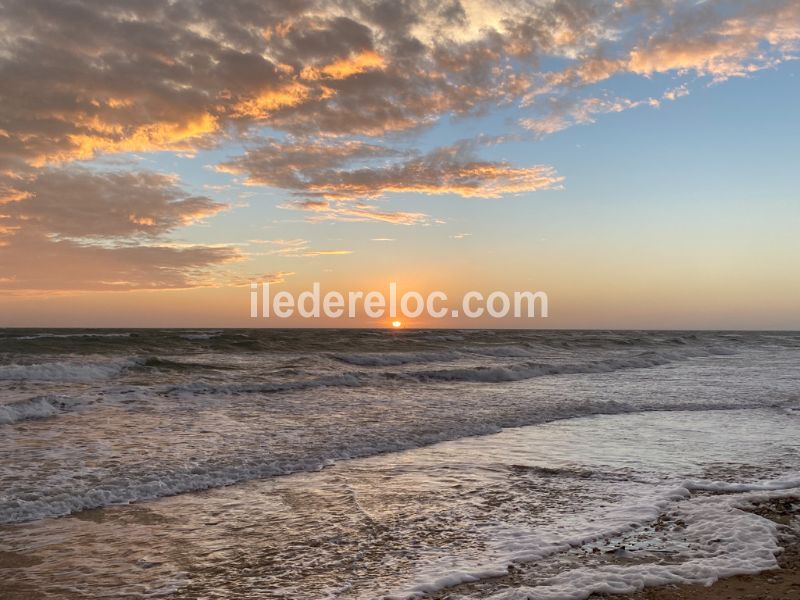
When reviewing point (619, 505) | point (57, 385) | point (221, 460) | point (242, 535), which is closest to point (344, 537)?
point (242, 535)

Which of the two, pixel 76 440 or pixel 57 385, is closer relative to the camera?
pixel 76 440

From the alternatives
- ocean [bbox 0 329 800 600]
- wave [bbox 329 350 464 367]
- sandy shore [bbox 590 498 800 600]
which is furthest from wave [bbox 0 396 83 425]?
wave [bbox 329 350 464 367]

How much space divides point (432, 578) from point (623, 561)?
6.55 ft

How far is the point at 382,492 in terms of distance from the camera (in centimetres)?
842

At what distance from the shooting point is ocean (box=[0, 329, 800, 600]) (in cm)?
556

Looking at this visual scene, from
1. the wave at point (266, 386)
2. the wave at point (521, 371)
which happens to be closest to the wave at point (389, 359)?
the wave at point (521, 371)

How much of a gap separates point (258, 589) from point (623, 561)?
3.61m

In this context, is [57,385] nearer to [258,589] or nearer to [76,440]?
[76,440]

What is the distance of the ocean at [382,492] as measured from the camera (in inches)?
219

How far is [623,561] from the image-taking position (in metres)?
5.77

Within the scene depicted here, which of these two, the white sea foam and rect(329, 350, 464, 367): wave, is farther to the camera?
rect(329, 350, 464, 367): wave

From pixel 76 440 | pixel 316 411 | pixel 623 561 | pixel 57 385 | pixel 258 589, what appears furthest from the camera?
pixel 57 385

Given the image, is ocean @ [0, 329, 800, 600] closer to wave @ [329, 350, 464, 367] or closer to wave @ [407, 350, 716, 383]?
wave @ [407, 350, 716, 383]

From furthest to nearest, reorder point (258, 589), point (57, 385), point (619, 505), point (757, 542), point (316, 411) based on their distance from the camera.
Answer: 1. point (57, 385)
2. point (316, 411)
3. point (619, 505)
4. point (757, 542)
5. point (258, 589)
